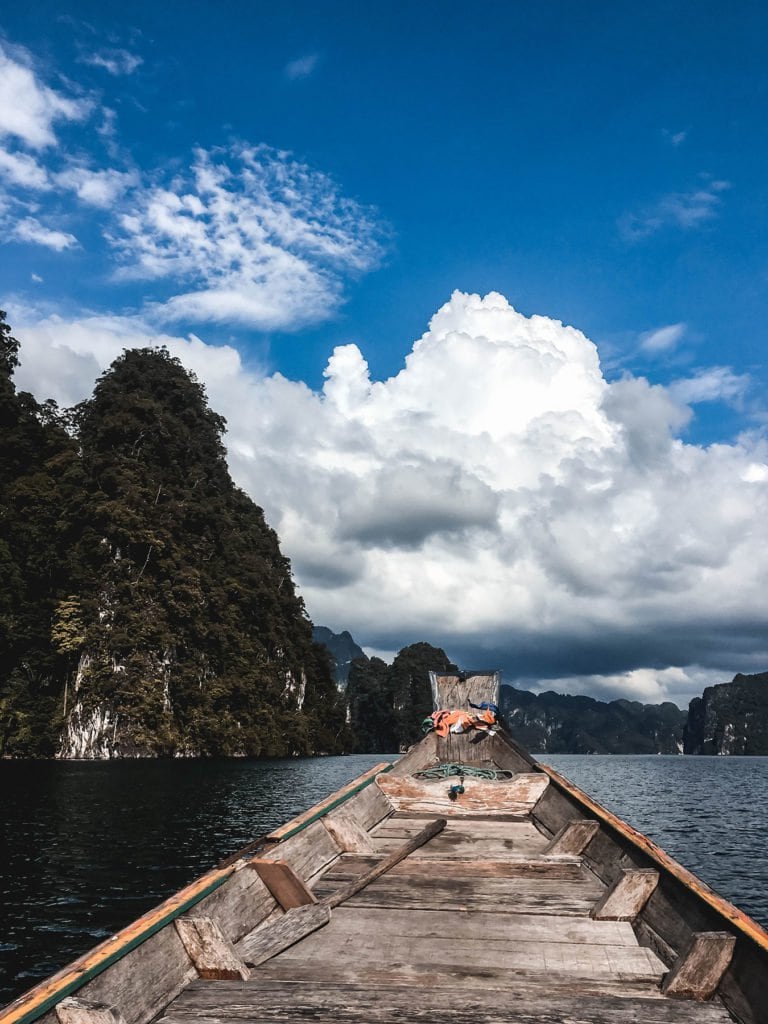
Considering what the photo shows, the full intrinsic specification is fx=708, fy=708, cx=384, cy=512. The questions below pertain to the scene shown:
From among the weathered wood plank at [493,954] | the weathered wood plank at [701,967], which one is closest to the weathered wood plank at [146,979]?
the weathered wood plank at [493,954]

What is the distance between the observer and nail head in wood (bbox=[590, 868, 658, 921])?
14.7ft

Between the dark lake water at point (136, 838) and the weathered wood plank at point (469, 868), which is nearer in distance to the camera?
the weathered wood plank at point (469, 868)

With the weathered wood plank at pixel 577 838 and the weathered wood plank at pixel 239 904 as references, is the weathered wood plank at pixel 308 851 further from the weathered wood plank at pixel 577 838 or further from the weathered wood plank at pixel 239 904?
the weathered wood plank at pixel 577 838

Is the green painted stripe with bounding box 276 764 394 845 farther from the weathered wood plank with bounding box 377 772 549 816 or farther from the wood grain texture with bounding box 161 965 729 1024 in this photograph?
the wood grain texture with bounding box 161 965 729 1024

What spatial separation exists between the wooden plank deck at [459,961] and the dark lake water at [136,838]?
525 centimetres

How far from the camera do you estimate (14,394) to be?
59875 millimetres

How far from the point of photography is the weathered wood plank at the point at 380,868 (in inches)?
187

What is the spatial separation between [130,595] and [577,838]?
5577cm

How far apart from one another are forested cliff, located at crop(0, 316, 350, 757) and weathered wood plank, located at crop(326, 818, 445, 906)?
47.8 m

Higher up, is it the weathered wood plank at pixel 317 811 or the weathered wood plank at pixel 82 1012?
the weathered wood plank at pixel 317 811

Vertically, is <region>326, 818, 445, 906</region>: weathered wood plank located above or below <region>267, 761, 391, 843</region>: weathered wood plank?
below

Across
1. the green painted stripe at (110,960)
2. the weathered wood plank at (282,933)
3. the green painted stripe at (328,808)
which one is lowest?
the weathered wood plank at (282,933)

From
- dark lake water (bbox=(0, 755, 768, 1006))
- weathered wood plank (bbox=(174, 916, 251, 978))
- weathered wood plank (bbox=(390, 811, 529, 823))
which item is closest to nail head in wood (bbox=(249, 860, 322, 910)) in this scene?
weathered wood plank (bbox=(174, 916, 251, 978))

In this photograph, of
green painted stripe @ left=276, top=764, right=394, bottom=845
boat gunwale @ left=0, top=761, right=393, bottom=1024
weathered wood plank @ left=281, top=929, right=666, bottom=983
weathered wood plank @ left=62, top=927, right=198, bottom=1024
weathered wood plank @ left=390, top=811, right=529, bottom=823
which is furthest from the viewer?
weathered wood plank @ left=390, top=811, right=529, bottom=823
